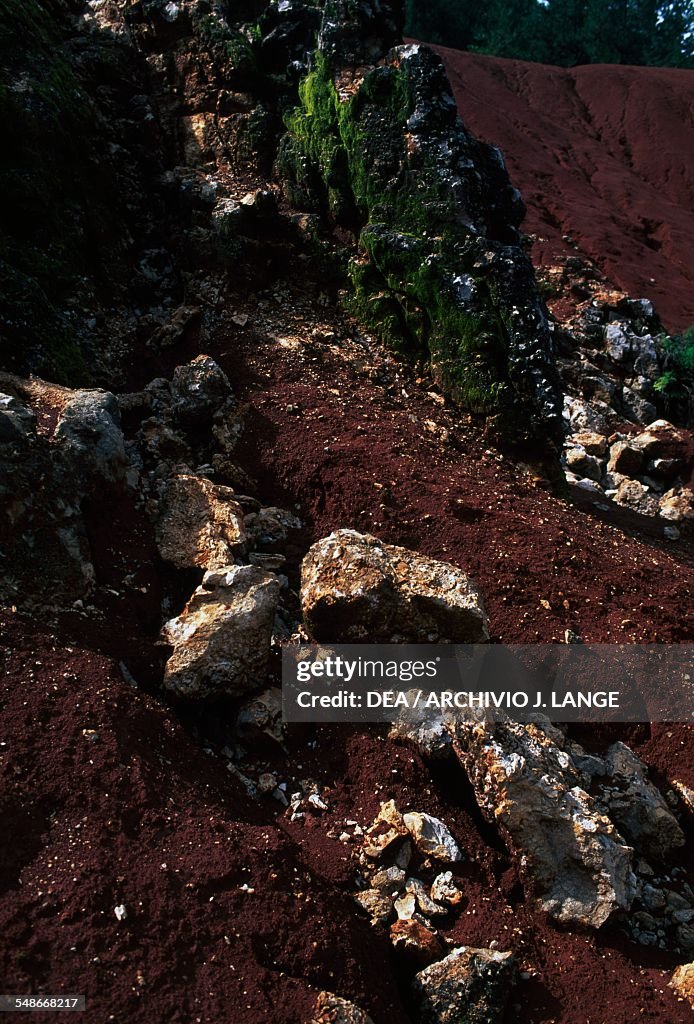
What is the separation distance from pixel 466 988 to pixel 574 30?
4346 cm

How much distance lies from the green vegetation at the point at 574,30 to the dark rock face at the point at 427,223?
31.8 meters

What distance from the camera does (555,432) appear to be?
297 inches

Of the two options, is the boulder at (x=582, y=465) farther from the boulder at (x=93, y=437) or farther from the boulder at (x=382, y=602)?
the boulder at (x=93, y=437)

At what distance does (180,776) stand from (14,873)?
90 cm

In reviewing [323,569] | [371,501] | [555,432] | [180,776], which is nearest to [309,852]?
[180,776]

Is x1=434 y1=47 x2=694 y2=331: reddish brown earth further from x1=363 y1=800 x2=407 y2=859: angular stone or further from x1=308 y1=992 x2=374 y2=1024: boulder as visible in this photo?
x1=308 y1=992 x2=374 y2=1024: boulder

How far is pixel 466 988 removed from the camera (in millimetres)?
3324

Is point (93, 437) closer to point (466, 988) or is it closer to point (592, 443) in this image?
point (466, 988)

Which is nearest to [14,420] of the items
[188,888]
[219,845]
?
[219,845]

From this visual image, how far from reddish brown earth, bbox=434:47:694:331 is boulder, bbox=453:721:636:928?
15906 millimetres

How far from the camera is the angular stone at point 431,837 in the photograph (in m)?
4.01

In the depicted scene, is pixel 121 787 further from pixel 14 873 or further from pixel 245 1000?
pixel 245 1000

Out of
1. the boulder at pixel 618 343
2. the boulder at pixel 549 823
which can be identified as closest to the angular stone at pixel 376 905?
the boulder at pixel 549 823

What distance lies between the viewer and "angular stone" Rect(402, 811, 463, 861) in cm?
401
